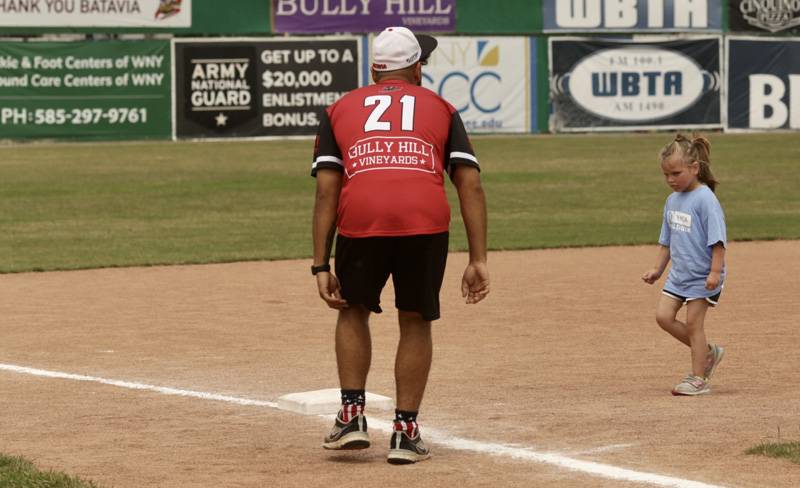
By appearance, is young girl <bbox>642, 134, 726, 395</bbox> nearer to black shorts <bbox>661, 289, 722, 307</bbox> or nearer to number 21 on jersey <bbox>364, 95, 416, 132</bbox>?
black shorts <bbox>661, 289, 722, 307</bbox>

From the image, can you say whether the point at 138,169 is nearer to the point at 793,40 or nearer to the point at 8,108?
the point at 8,108

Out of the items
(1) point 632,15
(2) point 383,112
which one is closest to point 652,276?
(2) point 383,112

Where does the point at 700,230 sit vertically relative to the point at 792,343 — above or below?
above

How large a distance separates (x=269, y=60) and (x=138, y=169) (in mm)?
6977

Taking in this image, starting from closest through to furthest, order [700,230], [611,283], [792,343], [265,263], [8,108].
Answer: [700,230], [792,343], [611,283], [265,263], [8,108]

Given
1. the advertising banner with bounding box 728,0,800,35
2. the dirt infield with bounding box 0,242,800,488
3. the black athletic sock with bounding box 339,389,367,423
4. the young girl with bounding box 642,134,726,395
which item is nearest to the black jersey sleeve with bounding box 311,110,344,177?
the black athletic sock with bounding box 339,389,367,423

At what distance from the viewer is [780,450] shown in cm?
636

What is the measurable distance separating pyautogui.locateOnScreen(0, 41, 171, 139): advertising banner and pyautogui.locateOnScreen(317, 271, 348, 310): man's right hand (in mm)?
26868

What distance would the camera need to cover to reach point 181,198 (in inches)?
893

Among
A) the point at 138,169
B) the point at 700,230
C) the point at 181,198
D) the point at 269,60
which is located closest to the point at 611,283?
the point at 700,230

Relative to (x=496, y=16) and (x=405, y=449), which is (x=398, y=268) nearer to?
(x=405, y=449)


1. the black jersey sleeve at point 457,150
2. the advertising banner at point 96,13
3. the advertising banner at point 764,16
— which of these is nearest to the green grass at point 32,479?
A: the black jersey sleeve at point 457,150

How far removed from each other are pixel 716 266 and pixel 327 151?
2514 millimetres

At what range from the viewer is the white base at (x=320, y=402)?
24.9 ft
